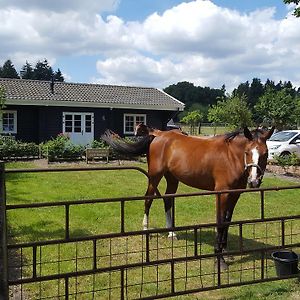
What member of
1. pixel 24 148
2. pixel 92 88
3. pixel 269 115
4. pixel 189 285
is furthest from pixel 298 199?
pixel 269 115

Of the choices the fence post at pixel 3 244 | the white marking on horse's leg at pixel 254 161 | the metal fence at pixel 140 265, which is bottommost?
the metal fence at pixel 140 265

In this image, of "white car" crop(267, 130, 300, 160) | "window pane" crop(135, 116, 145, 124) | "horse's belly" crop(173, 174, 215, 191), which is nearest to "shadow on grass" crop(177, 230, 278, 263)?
"horse's belly" crop(173, 174, 215, 191)

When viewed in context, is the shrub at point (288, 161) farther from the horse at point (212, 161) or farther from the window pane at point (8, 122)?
the window pane at point (8, 122)

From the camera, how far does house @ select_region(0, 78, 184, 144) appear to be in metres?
24.2

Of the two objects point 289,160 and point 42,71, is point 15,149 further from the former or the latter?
point 42,71

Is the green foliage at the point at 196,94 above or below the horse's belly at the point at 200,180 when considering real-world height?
above

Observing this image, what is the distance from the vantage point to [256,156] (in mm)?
5398

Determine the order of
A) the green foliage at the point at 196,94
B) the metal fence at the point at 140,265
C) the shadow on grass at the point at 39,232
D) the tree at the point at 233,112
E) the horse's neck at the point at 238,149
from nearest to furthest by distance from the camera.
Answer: the metal fence at the point at 140,265, the horse's neck at the point at 238,149, the shadow on grass at the point at 39,232, the tree at the point at 233,112, the green foliage at the point at 196,94

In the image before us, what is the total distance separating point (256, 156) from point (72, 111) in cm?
2089

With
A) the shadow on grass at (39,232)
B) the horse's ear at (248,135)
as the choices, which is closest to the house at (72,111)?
the shadow on grass at (39,232)

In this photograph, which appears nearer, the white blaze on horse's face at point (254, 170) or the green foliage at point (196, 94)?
the white blaze on horse's face at point (254, 170)

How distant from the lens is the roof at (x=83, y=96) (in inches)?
960

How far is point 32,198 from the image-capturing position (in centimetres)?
1068

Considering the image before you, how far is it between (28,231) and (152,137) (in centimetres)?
270
